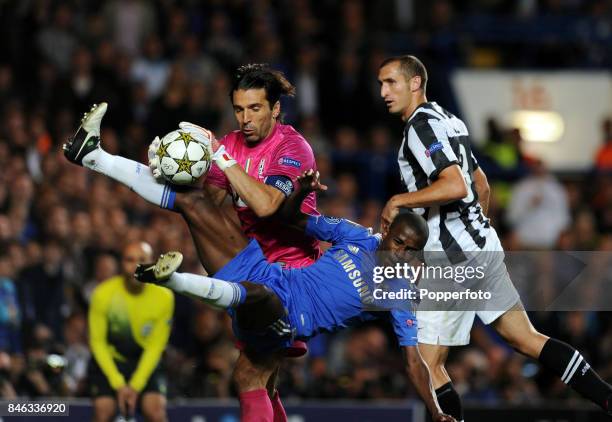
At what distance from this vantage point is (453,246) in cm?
770

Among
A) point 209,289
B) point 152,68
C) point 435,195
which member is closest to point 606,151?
point 152,68

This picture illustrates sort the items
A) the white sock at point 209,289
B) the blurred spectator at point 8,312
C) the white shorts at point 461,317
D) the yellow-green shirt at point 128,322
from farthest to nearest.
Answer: the blurred spectator at point 8,312, the yellow-green shirt at point 128,322, the white shorts at point 461,317, the white sock at point 209,289

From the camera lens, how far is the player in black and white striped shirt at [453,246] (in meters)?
7.55

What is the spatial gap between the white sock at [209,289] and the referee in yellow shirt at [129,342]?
2.66 m

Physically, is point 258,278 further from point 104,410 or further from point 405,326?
point 104,410

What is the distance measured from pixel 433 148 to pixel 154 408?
127 inches

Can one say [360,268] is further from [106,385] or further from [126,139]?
[126,139]

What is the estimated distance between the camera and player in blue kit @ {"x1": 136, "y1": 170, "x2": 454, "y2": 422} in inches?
282

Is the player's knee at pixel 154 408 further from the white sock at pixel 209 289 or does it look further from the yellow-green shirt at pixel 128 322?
the white sock at pixel 209 289

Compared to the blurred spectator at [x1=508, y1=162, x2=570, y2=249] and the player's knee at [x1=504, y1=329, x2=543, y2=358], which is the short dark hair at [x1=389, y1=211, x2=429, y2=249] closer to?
the player's knee at [x1=504, y1=329, x2=543, y2=358]

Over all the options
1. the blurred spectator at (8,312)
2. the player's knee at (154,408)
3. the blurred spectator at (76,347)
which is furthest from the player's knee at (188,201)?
the blurred spectator at (76,347)

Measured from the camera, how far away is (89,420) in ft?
30.9

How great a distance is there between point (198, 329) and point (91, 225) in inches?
53.8

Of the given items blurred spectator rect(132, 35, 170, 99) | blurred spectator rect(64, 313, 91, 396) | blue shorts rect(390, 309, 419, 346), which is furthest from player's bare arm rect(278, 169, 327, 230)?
blurred spectator rect(132, 35, 170, 99)
